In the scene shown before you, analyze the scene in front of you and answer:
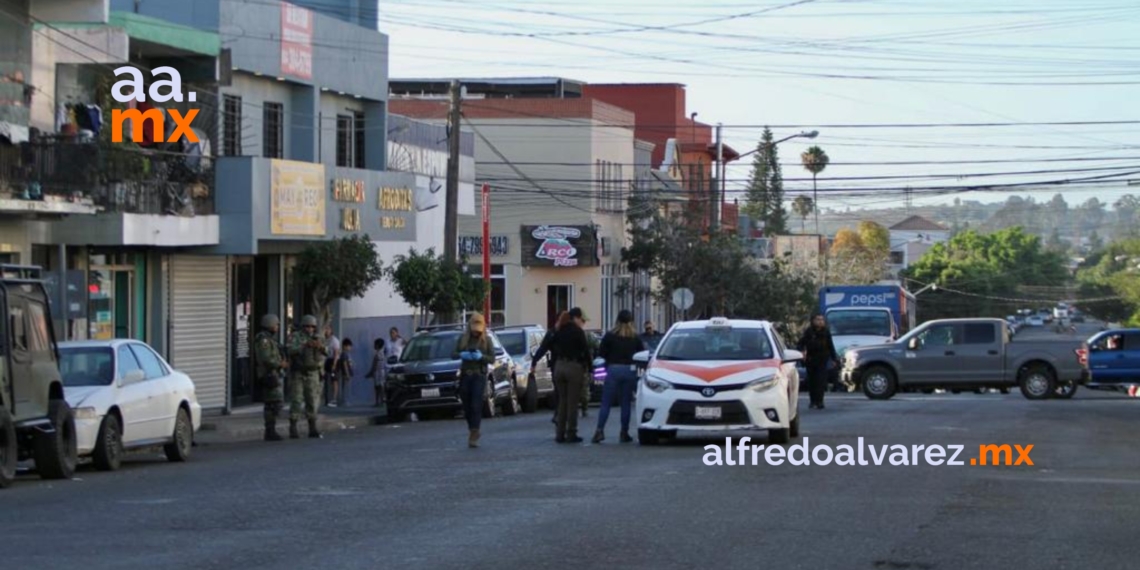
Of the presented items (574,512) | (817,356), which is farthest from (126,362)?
(817,356)

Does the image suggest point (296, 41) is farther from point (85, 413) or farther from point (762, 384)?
point (762, 384)

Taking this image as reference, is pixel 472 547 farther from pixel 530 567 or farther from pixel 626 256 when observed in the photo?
pixel 626 256

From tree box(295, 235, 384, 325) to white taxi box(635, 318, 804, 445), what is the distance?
13.7m

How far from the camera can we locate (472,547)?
11000mm

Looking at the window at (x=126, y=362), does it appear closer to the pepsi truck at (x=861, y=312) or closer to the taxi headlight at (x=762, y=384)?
the taxi headlight at (x=762, y=384)

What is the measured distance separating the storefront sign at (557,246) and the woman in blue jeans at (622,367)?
3724cm

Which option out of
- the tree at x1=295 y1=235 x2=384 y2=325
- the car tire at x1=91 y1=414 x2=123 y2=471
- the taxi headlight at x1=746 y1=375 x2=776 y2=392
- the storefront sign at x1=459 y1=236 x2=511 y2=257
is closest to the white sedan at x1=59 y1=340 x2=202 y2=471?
the car tire at x1=91 y1=414 x2=123 y2=471

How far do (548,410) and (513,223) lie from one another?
2398cm

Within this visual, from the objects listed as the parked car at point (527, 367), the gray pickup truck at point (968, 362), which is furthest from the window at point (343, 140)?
the gray pickup truck at point (968, 362)

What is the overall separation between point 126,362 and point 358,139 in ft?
68.0

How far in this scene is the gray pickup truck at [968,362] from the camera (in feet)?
124

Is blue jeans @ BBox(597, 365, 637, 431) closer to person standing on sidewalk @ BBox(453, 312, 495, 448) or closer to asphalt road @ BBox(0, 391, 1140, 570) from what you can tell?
asphalt road @ BBox(0, 391, 1140, 570)

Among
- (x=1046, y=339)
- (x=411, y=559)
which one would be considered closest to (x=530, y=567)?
(x=411, y=559)

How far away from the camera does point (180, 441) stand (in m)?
20.7
